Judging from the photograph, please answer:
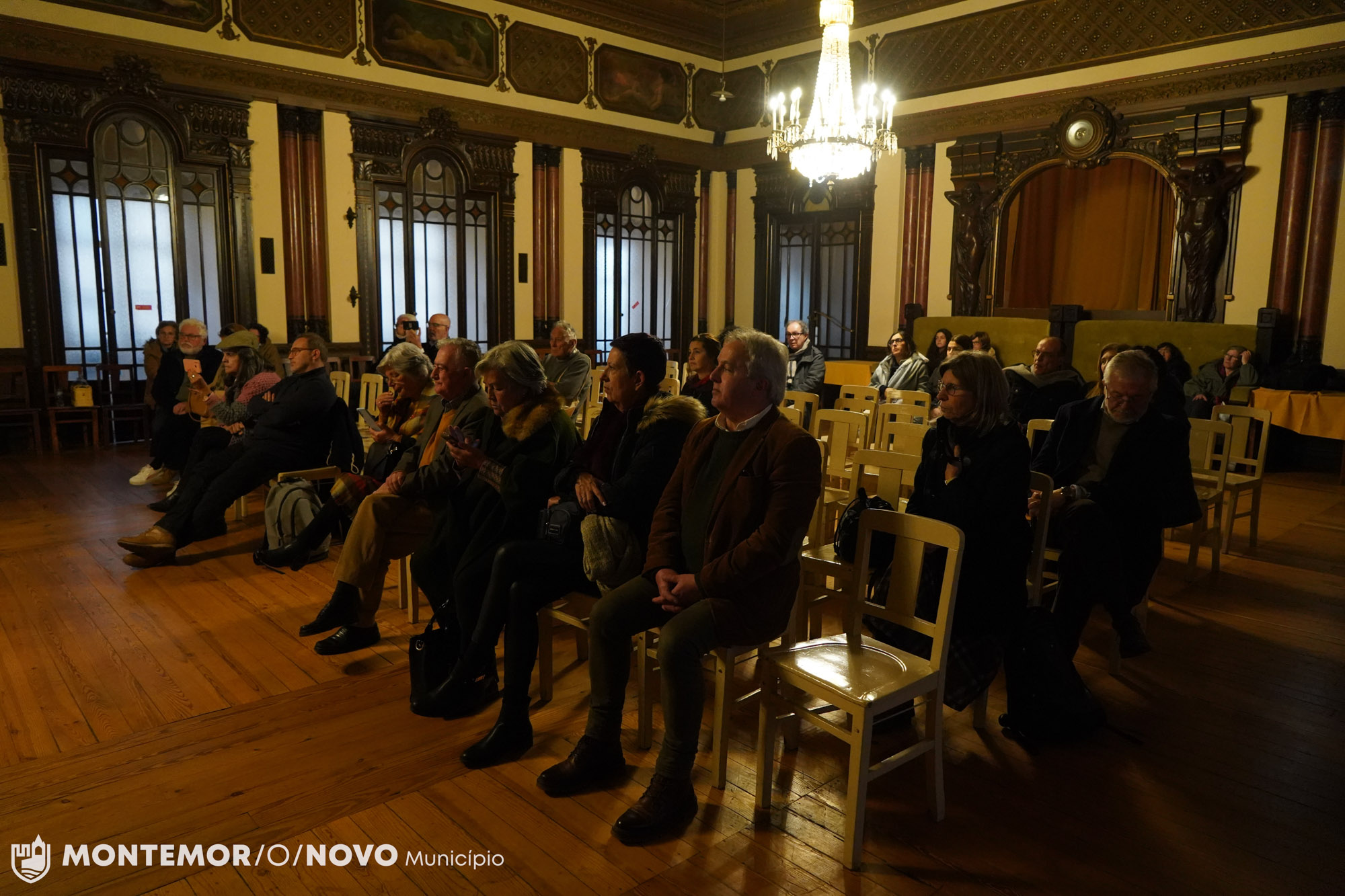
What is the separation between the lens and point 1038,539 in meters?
3.06

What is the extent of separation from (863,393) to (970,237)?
14.8ft

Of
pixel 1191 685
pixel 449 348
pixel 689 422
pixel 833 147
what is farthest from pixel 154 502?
pixel 1191 685

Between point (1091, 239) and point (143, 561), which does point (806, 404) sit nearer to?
point (143, 561)

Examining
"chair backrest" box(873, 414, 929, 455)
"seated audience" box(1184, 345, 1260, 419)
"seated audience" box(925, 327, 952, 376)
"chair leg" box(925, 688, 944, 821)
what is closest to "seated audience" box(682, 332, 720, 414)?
"chair backrest" box(873, 414, 929, 455)

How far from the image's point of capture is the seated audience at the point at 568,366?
6.75 metres

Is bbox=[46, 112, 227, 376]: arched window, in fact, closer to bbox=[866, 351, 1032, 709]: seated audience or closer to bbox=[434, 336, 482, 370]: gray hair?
bbox=[434, 336, 482, 370]: gray hair

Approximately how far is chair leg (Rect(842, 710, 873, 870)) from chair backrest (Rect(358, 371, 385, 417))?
474 centimetres

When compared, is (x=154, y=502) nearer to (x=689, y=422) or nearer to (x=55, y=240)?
(x=55, y=240)

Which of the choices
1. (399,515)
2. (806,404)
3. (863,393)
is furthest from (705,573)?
(863,393)

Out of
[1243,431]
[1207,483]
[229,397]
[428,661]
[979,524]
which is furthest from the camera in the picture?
[229,397]

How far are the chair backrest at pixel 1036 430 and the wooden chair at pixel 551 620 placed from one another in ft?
8.33

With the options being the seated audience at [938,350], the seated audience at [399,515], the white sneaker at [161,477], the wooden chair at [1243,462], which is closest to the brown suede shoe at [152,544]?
the seated audience at [399,515]

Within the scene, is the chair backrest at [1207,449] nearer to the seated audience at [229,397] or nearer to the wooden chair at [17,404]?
the seated audience at [229,397]

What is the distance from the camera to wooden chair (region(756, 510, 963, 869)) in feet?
7.38
